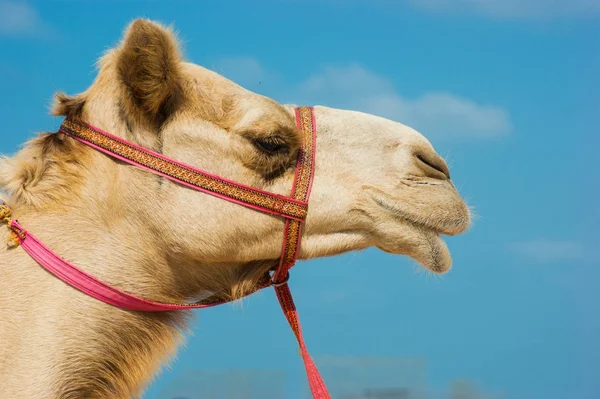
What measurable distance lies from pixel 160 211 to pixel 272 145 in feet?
2.13

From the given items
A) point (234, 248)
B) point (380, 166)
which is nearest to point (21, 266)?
point (234, 248)

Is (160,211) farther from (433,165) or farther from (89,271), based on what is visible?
(433,165)

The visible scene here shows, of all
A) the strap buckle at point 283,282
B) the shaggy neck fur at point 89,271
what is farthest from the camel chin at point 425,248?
A: the shaggy neck fur at point 89,271

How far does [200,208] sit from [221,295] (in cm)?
54

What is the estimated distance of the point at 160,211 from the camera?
3.96 m

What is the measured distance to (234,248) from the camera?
13.3 ft

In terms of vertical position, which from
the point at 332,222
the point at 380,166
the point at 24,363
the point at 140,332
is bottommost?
the point at 24,363

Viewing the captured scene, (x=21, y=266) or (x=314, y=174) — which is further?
(x=314, y=174)

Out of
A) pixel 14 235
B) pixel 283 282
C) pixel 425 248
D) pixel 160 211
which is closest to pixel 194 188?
pixel 160 211

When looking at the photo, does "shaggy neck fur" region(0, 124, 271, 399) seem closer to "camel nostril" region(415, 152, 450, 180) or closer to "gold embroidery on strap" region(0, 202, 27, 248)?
"gold embroidery on strap" region(0, 202, 27, 248)

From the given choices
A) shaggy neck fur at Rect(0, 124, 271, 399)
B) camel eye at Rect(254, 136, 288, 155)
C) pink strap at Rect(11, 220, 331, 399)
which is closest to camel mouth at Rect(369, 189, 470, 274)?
camel eye at Rect(254, 136, 288, 155)

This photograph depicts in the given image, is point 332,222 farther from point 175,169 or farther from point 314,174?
point 175,169

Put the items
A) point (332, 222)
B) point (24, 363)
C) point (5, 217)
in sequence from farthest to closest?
point (332, 222)
point (5, 217)
point (24, 363)

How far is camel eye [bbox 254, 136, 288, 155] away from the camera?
13.5 feet
